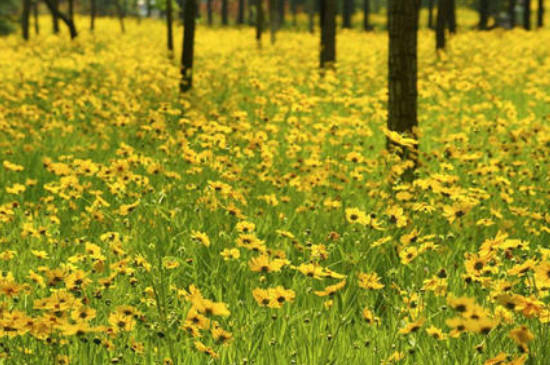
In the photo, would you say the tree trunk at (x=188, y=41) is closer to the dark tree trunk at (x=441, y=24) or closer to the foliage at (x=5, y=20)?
the dark tree trunk at (x=441, y=24)

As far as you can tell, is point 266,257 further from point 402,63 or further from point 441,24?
point 441,24

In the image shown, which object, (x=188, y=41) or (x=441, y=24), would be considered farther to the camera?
(x=441, y=24)

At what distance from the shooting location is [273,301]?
2312mm

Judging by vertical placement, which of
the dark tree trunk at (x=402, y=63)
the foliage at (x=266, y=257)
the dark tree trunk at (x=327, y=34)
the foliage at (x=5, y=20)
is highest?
the foliage at (x=5, y=20)

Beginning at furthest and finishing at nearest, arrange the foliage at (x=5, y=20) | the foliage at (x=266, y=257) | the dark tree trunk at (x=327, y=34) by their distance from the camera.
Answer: the foliage at (x=5, y=20)
the dark tree trunk at (x=327, y=34)
the foliage at (x=266, y=257)

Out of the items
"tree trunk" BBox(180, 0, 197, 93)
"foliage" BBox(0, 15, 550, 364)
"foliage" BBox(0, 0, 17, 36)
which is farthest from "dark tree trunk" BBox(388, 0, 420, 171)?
"foliage" BBox(0, 0, 17, 36)

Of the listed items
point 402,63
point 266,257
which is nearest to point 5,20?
point 402,63

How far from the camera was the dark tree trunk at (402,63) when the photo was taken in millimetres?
5449

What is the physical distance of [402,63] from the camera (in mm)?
A: 5555

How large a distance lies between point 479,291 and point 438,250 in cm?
46

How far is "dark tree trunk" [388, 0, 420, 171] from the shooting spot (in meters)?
5.45

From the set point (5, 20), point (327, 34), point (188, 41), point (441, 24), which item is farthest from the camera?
point (5, 20)

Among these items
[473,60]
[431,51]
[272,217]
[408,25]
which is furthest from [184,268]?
[431,51]

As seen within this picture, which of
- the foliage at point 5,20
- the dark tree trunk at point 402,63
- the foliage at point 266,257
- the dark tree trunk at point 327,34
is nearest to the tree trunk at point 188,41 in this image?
the foliage at point 266,257
